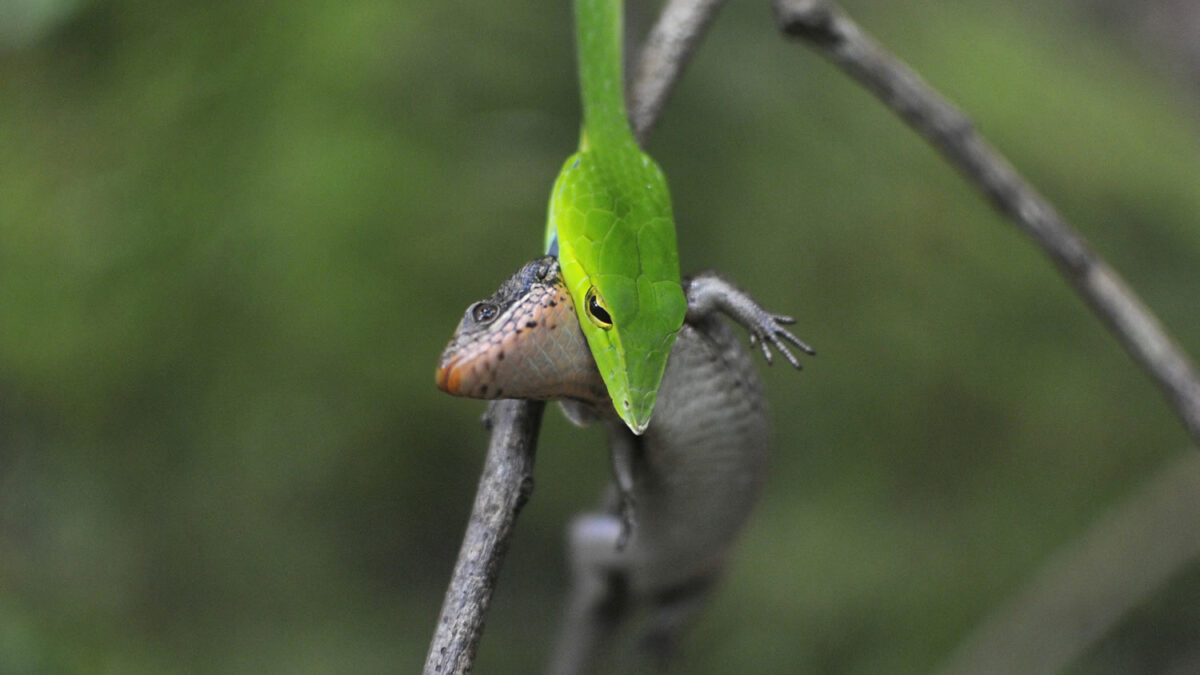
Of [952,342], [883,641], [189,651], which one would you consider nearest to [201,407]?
[189,651]

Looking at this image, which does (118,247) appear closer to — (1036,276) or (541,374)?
(541,374)

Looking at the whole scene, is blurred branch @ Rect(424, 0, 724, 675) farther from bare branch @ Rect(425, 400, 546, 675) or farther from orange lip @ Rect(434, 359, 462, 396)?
orange lip @ Rect(434, 359, 462, 396)

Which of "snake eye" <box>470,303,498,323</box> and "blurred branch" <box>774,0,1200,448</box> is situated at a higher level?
"blurred branch" <box>774,0,1200,448</box>

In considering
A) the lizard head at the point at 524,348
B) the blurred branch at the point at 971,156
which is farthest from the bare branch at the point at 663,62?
the lizard head at the point at 524,348

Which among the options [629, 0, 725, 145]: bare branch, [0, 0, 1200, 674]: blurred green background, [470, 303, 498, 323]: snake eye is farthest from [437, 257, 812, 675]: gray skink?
[629, 0, 725, 145]: bare branch

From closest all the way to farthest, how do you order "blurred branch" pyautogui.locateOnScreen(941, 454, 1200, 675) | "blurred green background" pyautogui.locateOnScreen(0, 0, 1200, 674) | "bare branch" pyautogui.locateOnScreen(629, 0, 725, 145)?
1. "bare branch" pyautogui.locateOnScreen(629, 0, 725, 145)
2. "blurred green background" pyautogui.locateOnScreen(0, 0, 1200, 674)
3. "blurred branch" pyautogui.locateOnScreen(941, 454, 1200, 675)
